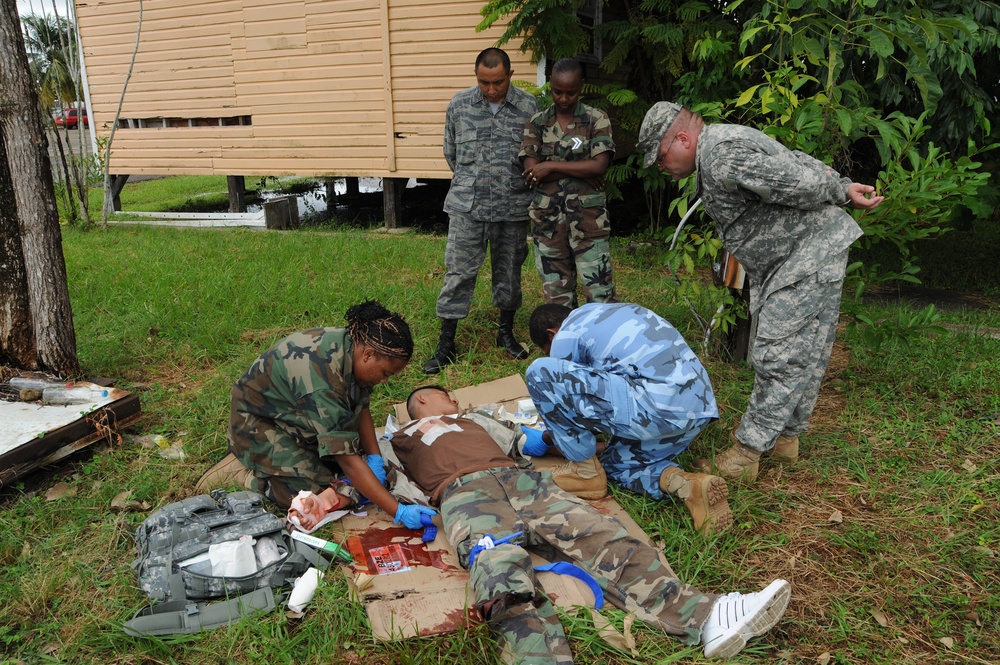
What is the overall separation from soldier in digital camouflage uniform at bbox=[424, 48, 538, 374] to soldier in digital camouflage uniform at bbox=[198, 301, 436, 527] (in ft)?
5.25

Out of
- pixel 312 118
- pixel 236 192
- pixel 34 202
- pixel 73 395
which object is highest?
pixel 312 118

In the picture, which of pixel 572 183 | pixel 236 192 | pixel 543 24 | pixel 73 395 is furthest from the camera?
pixel 236 192

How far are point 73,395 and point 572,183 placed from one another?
3.06 metres

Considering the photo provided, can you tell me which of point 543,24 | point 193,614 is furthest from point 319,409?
point 543,24

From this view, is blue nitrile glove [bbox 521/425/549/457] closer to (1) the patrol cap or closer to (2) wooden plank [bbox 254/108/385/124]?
(1) the patrol cap

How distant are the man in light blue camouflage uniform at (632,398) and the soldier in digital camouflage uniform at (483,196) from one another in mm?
1555

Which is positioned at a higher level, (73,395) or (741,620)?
(73,395)

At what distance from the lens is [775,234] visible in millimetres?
3014

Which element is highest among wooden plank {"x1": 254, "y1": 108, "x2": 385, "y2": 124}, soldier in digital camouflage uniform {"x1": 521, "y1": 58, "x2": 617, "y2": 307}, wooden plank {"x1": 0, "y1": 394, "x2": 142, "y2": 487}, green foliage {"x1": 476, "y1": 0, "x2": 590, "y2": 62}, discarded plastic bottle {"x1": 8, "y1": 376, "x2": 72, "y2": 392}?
green foliage {"x1": 476, "y1": 0, "x2": 590, "y2": 62}

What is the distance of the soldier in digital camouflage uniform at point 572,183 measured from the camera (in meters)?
4.27

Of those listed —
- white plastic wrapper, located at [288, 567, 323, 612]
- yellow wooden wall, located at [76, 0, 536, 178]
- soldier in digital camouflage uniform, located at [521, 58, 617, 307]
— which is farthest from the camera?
yellow wooden wall, located at [76, 0, 536, 178]

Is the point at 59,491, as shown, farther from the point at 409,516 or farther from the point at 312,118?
the point at 312,118

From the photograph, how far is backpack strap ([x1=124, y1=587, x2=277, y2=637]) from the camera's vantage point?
7.50ft

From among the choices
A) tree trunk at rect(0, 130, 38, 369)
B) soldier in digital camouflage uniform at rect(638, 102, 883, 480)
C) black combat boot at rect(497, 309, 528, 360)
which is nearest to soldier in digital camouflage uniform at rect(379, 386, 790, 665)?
soldier in digital camouflage uniform at rect(638, 102, 883, 480)
